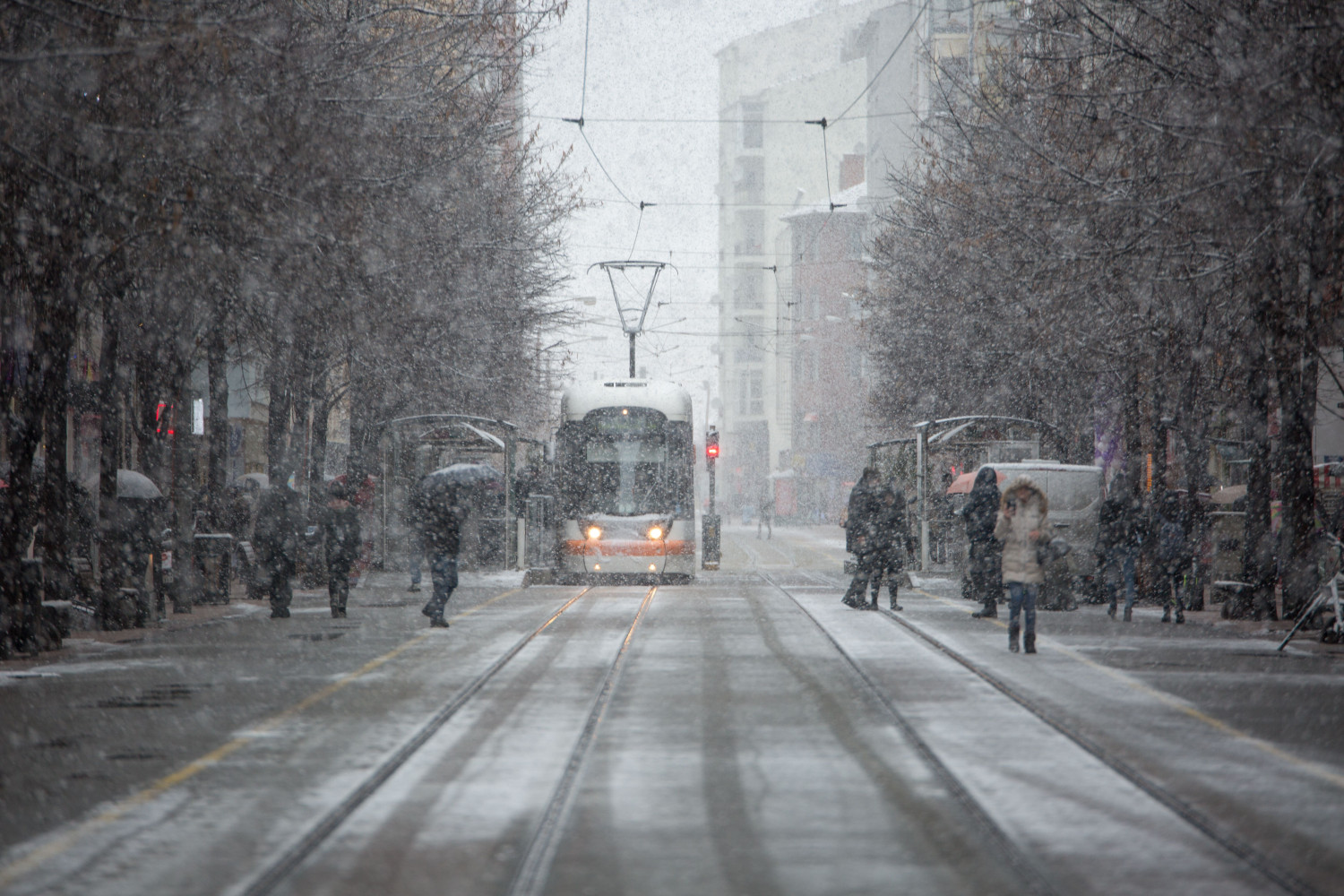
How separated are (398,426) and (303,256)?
13903mm

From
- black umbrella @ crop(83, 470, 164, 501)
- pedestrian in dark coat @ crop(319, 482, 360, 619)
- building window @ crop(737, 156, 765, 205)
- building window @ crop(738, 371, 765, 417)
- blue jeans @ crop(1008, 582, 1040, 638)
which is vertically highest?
building window @ crop(737, 156, 765, 205)

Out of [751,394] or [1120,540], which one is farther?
[751,394]

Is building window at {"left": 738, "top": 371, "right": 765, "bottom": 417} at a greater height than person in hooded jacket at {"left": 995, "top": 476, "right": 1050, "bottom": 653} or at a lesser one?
greater

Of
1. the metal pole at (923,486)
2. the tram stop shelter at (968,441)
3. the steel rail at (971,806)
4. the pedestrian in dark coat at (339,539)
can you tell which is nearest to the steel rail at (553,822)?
the steel rail at (971,806)

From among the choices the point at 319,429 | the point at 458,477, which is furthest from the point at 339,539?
the point at 319,429

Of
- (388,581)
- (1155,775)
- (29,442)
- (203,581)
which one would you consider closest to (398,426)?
(388,581)

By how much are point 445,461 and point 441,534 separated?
15.5 m

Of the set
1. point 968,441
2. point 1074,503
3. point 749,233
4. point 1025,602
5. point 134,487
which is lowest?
point 1025,602

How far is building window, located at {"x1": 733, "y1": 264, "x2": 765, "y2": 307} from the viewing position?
381ft

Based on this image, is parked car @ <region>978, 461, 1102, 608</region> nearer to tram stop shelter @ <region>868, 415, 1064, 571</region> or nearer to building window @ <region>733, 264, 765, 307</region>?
tram stop shelter @ <region>868, 415, 1064, 571</region>

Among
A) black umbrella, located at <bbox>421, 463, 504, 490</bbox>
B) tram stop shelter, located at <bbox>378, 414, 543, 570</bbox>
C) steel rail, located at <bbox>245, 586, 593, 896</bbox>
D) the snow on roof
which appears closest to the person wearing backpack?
black umbrella, located at <bbox>421, 463, 504, 490</bbox>

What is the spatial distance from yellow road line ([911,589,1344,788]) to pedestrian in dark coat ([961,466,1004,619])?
3477 mm

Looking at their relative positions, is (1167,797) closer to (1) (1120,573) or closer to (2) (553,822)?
(2) (553,822)

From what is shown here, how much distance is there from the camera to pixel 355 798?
726cm
